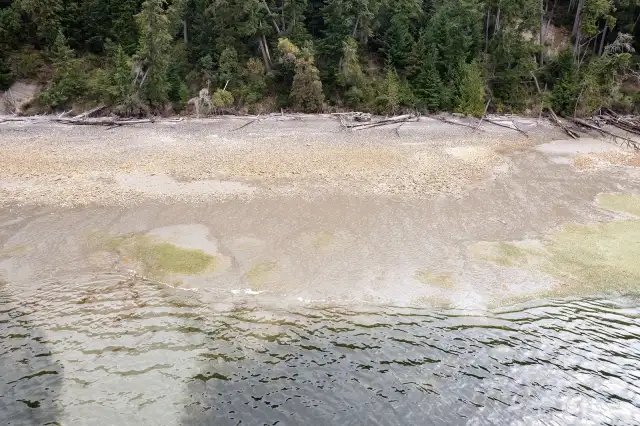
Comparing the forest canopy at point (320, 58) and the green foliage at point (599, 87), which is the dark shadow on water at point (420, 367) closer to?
the forest canopy at point (320, 58)

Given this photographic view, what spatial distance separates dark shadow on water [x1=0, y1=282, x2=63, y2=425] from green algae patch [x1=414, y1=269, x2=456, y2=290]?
10016 millimetres

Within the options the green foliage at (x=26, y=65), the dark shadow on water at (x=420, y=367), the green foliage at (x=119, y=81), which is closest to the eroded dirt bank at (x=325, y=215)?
the dark shadow on water at (x=420, y=367)

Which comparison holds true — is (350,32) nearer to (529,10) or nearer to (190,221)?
(529,10)

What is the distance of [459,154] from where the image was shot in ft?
83.6

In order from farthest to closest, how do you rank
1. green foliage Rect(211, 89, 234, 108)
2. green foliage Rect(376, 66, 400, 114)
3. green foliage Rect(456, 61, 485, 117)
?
green foliage Rect(376, 66, 400, 114)
green foliage Rect(456, 61, 485, 117)
green foliage Rect(211, 89, 234, 108)

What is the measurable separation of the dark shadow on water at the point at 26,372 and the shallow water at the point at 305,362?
0.03 m

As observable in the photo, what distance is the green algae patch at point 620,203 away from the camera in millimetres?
18969

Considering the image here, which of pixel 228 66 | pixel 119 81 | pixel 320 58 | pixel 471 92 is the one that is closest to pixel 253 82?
pixel 228 66

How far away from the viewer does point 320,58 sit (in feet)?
114

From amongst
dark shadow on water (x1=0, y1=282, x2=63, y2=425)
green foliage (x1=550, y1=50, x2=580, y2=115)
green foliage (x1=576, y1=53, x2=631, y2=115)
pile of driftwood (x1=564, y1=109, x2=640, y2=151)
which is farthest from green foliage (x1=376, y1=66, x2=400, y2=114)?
dark shadow on water (x1=0, y1=282, x2=63, y2=425)

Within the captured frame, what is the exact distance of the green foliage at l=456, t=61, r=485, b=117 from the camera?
1266 inches

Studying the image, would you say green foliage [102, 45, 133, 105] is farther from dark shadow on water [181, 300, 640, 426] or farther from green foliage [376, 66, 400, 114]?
dark shadow on water [181, 300, 640, 426]

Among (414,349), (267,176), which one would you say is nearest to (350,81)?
(267,176)

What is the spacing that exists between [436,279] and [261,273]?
5.47 metres
